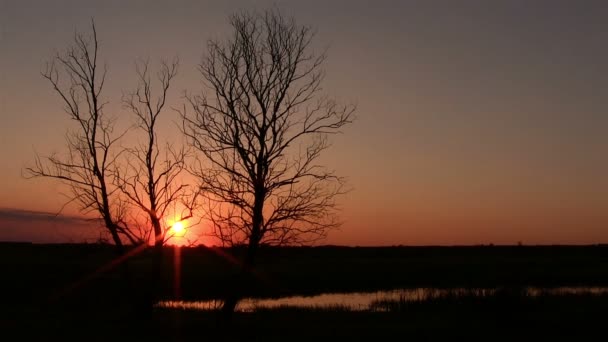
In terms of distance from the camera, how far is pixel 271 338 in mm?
18062

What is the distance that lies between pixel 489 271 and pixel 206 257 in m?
27.4

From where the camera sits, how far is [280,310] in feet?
93.4

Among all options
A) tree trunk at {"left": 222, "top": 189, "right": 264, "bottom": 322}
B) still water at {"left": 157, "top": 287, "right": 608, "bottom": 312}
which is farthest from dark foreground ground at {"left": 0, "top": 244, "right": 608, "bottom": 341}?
still water at {"left": 157, "top": 287, "right": 608, "bottom": 312}

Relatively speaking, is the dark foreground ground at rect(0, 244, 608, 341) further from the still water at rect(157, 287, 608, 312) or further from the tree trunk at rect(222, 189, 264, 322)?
the still water at rect(157, 287, 608, 312)

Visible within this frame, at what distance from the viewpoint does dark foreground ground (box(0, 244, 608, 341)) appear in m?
19.1

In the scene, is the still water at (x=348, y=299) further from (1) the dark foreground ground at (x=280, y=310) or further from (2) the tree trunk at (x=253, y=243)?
(2) the tree trunk at (x=253, y=243)

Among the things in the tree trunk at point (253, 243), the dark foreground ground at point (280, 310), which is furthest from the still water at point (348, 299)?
the tree trunk at point (253, 243)

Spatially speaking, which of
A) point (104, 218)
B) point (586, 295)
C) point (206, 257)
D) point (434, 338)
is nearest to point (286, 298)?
point (586, 295)

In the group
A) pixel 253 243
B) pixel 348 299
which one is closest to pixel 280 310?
pixel 253 243

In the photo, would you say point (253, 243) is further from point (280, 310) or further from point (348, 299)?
point (348, 299)

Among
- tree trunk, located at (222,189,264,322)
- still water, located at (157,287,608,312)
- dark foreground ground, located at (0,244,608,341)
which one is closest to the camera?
dark foreground ground, located at (0,244,608,341)

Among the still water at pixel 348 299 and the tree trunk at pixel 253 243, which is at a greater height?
the tree trunk at pixel 253 243

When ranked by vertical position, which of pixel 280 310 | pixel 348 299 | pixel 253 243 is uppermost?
pixel 253 243

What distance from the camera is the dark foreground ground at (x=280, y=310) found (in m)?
19.1
